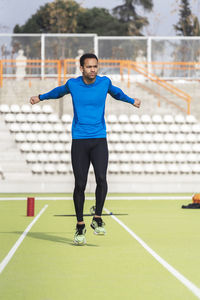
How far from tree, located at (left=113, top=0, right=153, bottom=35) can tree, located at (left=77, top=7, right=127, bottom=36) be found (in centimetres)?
68

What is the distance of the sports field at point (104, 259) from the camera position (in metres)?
5.60

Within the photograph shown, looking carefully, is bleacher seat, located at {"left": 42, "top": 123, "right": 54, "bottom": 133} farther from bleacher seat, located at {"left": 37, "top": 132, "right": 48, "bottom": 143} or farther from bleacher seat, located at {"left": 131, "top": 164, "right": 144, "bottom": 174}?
bleacher seat, located at {"left": 131, "top": 164, "right": 144, "bottom": 174}

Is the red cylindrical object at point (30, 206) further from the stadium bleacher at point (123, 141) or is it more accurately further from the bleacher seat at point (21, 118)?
the bleacher seat at point (21, 118)

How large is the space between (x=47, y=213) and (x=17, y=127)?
12.9m

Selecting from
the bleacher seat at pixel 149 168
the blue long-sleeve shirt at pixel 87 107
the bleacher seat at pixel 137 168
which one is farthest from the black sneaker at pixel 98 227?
the bleacher seat at pixel 149 168

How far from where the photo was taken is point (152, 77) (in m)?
32.5

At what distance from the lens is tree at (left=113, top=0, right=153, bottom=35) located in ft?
222

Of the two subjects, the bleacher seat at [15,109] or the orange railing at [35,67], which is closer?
the bleacher seat at [15,109]

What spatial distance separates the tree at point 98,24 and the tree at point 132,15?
68 cm

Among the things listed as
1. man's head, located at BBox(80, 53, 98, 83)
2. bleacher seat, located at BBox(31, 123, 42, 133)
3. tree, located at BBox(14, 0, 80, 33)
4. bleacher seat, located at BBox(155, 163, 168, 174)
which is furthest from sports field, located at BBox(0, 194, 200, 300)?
tree, located at BBox(14, 0, 80, 33)

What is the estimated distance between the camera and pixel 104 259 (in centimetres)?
729

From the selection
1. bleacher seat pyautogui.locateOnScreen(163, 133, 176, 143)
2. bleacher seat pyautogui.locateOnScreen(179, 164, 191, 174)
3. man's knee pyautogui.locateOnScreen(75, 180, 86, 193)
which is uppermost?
man's knee pyautogui.locateOnScreen(75, 180, 86, 193)

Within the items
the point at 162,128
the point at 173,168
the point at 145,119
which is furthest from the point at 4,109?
the point at 173,168

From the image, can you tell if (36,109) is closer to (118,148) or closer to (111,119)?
(111,119)
